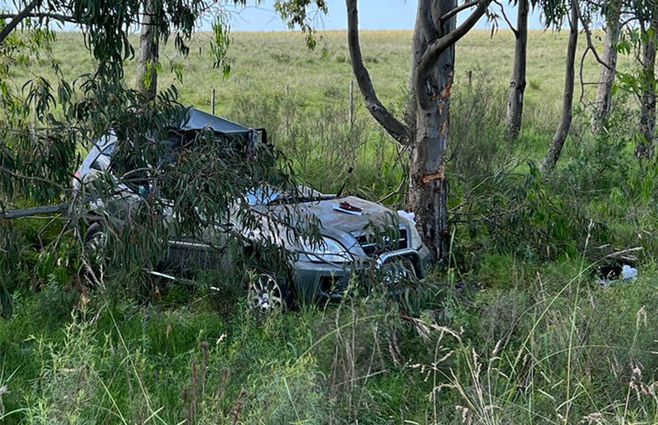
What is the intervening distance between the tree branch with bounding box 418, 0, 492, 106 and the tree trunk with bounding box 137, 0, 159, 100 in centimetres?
278

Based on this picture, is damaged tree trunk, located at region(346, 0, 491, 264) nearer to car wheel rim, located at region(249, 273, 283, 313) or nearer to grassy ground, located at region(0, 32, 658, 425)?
grassy ground, located at region(0, 32, 658, 425)

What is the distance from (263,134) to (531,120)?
12.6 metres

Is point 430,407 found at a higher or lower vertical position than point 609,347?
lower

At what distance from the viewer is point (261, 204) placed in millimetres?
6156

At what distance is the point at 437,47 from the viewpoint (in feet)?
24.9

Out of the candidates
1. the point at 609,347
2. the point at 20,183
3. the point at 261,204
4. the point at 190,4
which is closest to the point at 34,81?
the point at 20,183

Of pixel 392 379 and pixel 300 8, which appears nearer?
pixel 392 379

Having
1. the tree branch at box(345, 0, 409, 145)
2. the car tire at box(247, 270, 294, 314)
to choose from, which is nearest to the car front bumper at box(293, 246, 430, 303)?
the car tire at box(247, 270, 294, 314)

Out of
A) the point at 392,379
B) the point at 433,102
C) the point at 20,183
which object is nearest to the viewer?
the point at 392,379

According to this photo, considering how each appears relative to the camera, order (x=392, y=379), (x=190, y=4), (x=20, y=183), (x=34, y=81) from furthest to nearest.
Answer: (x=190, y=4), (x=34, y=81), (x=20, y=183), (x=392, y=379)

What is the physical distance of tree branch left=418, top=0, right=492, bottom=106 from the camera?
6977 millimetres

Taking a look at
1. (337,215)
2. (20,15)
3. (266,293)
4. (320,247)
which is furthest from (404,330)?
(20,15)

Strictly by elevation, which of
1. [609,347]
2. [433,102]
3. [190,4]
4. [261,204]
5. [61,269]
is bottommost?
[61,269]

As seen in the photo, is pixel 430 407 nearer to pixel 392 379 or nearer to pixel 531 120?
pixel 392 379
